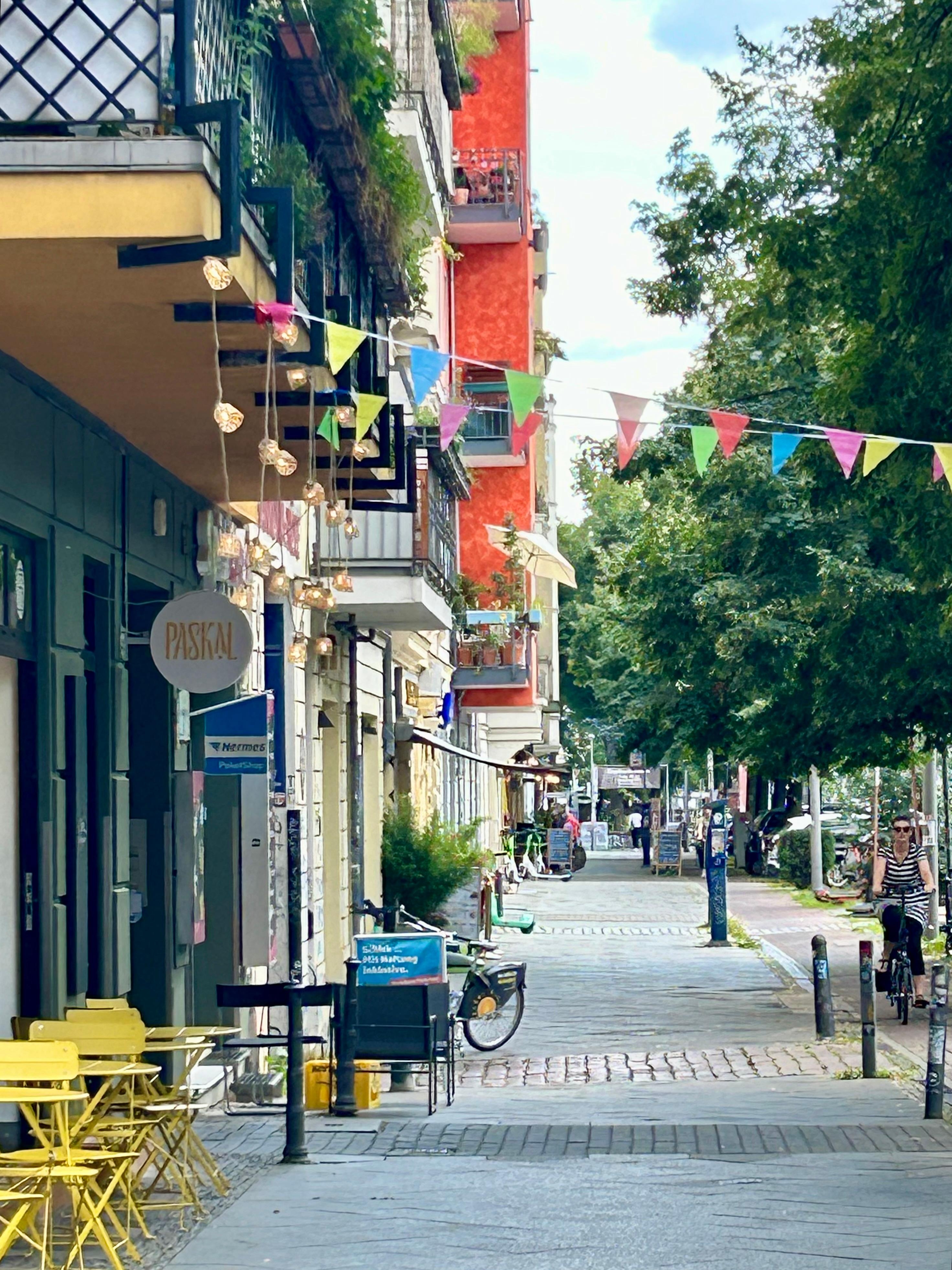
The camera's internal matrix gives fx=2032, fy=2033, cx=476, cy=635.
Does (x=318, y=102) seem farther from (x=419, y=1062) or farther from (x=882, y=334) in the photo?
(x=419, y=1062)

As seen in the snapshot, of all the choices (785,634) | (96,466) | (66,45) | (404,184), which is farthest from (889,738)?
(66,45)

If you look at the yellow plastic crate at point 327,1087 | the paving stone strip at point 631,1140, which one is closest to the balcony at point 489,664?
the yellow plastic crate at point 327,1087

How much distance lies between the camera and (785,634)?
2372cm

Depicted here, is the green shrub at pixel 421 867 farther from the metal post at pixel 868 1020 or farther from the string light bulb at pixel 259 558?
the string light bulb at pixel 259 558

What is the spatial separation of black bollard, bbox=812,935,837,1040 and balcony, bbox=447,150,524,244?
69.4ft

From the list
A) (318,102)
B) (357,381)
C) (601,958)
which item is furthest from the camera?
(601,958)

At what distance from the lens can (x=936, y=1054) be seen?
38.4 feet

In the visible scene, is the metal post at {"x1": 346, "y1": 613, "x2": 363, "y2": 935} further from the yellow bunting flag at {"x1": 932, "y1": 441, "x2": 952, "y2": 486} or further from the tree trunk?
the tree trunk

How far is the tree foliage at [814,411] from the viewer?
40.0ft

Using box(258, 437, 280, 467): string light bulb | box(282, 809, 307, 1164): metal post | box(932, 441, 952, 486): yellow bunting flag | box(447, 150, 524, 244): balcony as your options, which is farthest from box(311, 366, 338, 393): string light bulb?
box(447, 150, 524, 244): balcony

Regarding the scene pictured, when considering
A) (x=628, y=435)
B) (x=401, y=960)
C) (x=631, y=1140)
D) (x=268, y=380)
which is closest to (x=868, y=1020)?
(x=631, y=1140)

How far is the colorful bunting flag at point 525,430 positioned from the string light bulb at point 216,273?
273 cm

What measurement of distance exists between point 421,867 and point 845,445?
12.4 metres

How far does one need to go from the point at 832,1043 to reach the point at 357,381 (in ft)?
23.6
